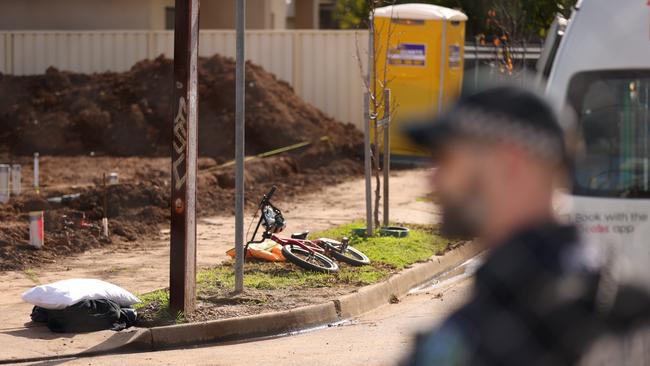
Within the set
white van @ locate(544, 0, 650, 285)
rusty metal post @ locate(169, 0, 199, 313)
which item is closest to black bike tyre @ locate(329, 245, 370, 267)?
rusty metal post @ locate(169, 0, 199, 313)

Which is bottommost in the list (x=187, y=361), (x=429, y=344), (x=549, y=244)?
(x=187, y=361)

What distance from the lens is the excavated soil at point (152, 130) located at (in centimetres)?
1919

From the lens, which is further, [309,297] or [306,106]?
[306,106]

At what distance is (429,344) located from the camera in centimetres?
233

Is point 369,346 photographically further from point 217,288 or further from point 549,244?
point 549,244

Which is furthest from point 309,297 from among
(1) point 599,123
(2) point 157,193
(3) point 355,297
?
(2) point 157,193

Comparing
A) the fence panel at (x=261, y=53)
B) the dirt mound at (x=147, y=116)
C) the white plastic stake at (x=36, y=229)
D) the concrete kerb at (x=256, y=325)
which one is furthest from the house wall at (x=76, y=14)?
the concrete kerb at (x=256, y=325)

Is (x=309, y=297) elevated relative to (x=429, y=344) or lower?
lower

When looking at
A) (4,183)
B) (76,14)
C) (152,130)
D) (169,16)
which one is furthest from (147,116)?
(169,16)

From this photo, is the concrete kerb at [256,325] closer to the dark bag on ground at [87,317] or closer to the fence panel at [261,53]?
the dark bag on ground at [87,317]

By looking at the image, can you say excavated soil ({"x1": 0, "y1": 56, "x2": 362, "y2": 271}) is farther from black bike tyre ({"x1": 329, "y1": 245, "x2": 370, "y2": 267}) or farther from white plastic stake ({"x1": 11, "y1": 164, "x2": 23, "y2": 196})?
black bike tyre ({"x1": 329, "y1": 245, "x2": 370, "y2": 267})

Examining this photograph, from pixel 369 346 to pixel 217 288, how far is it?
2.26 meters

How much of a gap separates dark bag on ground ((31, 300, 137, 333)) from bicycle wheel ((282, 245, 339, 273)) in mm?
2595

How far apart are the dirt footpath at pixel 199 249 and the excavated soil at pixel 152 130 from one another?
3.19 ft
